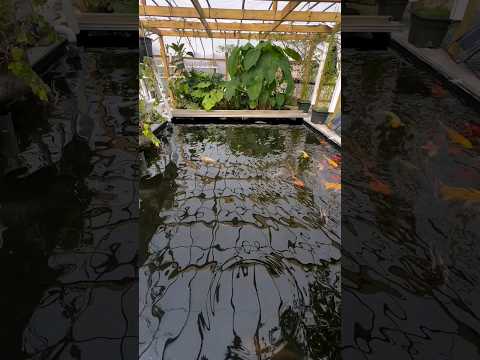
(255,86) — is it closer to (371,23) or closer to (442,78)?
(371,23)

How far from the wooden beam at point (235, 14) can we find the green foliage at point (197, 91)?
67 cm

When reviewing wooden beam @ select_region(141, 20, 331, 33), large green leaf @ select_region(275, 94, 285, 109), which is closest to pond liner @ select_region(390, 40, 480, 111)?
large green leaf @ select_region(275, 94, 285, 109)

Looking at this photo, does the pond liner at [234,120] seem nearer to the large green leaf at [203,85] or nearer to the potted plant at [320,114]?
the potted plant at [320,114]

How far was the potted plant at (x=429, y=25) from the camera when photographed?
862 mm

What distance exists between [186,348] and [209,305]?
0.39ft

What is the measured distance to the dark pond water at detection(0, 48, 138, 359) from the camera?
498 mm

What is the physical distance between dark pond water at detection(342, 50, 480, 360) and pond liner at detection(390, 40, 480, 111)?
11 millimetres

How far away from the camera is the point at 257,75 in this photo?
9.79 ft

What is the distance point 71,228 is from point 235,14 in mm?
3230

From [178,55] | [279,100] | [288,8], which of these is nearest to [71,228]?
[279,100]

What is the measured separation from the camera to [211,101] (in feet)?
10.3

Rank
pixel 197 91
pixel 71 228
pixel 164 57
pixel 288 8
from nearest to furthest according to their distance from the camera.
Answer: pixel 71 228
pixel 288 8
pixel 197 91
pixel 164 57

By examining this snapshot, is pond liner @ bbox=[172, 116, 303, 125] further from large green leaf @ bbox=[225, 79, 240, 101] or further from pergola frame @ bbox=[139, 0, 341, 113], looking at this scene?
pergola frame @ bbox=[139, 0, 341, 113]

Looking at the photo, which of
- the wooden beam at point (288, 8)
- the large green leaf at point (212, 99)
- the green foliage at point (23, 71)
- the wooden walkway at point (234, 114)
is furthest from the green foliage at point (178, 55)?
the green foliage at point (23, 71)
